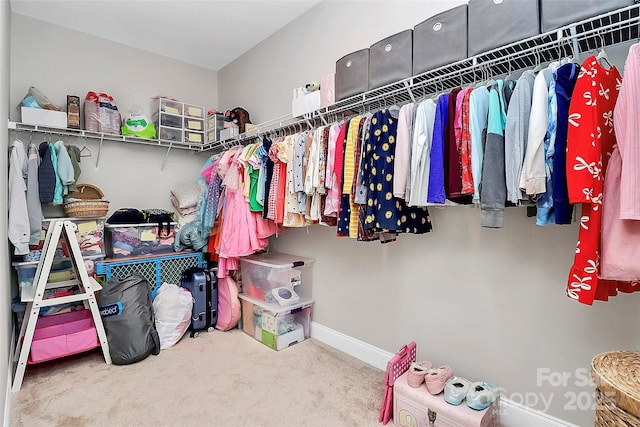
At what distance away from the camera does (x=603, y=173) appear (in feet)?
3.49

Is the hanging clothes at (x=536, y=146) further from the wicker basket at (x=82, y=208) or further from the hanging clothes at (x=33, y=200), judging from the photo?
the hanging clothes at (x=33, y=200)

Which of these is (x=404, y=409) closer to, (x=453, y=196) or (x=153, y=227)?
(x=453, y=196)

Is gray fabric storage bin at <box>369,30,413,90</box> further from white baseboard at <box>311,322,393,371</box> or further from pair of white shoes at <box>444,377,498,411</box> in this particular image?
white baseboard at <box>311,322,393,371</box>

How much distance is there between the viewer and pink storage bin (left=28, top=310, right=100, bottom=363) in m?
2.04

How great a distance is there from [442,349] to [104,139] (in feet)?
10.6

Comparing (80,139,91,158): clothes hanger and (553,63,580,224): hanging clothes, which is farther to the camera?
(80,139,91,158): clothes hanger

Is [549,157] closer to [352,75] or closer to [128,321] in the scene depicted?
[352,75]

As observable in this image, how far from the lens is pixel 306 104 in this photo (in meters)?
2.29

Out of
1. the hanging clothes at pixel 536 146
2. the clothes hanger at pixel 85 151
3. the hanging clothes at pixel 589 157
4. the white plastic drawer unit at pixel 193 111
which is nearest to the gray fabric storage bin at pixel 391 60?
the hanging clothes at pixel 536 146

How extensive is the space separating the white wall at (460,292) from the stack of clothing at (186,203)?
1.09m

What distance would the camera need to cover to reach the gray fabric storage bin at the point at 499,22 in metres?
1.27

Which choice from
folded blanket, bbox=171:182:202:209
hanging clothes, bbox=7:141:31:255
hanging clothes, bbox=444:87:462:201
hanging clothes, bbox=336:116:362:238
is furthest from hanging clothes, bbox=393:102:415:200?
hanging clothes, bbox=7:141:31:255

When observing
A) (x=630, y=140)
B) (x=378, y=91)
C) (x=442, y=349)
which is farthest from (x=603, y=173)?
(x=442, y=349)

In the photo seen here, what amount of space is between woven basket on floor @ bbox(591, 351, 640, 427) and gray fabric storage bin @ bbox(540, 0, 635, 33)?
45.0 inches
